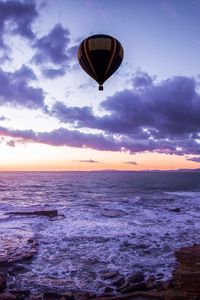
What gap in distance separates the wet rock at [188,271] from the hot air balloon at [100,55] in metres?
10.7

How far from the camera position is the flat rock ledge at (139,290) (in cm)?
1280

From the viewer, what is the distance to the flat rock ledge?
504 inches

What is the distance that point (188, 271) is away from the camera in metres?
15.8

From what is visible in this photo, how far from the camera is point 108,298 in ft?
41.7

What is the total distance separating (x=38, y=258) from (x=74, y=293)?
236 inches

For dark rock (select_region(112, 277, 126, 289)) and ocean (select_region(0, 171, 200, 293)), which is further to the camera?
ocean (select_region(0, 171, 200, 293))

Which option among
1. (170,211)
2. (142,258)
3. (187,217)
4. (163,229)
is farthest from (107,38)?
(170,211)

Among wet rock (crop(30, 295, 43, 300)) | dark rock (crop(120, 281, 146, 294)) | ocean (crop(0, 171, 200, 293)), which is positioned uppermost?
dark rock (crop(120, 281, 146, 294))

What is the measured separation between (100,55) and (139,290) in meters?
12.5

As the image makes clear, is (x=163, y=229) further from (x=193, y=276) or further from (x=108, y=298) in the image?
(x=108, y=298)

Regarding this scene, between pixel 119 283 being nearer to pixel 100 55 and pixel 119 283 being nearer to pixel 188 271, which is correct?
pixel 188 271

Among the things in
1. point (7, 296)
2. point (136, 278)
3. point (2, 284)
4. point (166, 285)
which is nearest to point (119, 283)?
point (136, 278)

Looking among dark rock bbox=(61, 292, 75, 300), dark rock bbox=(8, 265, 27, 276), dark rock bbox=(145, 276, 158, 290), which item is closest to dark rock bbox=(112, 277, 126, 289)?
dark rock bbox=(145, 276, 158, 290)

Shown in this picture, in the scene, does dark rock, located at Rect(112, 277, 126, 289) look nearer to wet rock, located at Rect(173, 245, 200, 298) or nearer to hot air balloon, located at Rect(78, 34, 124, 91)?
wet rock, located at Rect(173, 245, 200, 298)
